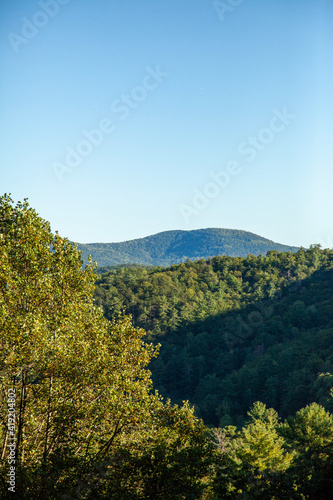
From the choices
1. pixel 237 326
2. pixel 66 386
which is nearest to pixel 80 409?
pixel 66 386

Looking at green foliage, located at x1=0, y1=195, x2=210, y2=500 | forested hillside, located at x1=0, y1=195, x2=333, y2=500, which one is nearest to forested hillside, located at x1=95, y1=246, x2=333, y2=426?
forested hillside, located at x1=0, y1=195, x2=333, y2=500

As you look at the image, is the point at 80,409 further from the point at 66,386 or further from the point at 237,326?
the point at 237,326

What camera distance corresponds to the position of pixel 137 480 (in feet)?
37.2

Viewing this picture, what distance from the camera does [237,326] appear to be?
10150 cm

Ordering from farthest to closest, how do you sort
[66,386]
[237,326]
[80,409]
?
[237,326] → [66,386] → [80,409]

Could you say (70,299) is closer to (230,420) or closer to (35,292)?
(35,292)

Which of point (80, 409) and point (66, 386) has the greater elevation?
point (66, 386)

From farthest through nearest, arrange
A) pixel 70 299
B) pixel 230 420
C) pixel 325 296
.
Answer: pixel 325 296
pixel 230 420
pixel 70 299

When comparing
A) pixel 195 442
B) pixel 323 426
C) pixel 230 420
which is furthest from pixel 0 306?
pixel 230 420

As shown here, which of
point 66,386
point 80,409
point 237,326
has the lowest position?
point 237,326

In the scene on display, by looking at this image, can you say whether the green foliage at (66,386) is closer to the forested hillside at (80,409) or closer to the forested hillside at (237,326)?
the forested hillside at (80,409)

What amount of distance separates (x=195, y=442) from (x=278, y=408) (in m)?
59.4

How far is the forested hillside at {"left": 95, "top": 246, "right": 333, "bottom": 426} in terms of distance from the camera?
69.0 metres

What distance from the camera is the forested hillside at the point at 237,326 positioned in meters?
69.0
